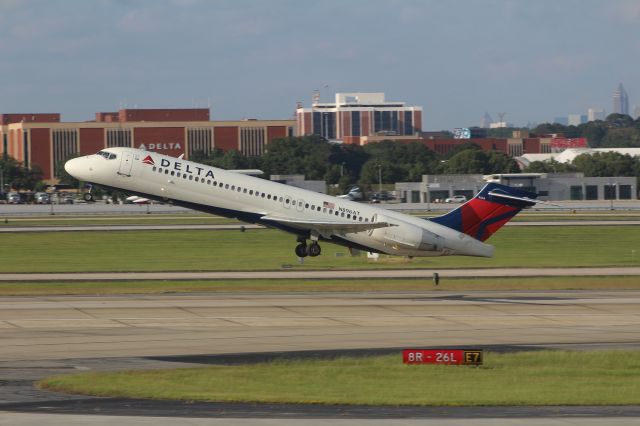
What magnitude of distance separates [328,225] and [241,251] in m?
26.0

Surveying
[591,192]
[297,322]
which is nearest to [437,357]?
[297,322]

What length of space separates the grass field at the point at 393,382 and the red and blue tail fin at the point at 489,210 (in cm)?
2122

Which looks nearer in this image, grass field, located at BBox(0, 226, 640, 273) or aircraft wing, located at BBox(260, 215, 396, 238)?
aircraft wing, located at BBox(260, 215, 396, 238)

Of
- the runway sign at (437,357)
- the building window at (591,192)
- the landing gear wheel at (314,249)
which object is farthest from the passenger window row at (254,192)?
the building window at (591,192)

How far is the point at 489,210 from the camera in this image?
2313 inches

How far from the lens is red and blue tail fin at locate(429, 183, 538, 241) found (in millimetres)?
57875

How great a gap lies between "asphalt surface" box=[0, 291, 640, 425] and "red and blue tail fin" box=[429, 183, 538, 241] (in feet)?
11.8

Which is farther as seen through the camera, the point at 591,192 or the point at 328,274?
the point at 591,192

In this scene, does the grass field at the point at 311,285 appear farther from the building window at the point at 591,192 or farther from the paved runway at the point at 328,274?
the building window at the point at 591,192

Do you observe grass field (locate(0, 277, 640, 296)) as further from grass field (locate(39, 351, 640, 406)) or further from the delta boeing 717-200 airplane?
grass field (locate(39, 351, 640, 406))

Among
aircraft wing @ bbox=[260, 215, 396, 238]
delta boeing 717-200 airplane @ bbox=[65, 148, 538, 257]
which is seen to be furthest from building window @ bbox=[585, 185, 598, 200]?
aircraft wing @ bbox=[260, 215, 396, 238]

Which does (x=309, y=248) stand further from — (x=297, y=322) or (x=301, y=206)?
(x=297, y=322)

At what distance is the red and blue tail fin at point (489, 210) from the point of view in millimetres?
57875

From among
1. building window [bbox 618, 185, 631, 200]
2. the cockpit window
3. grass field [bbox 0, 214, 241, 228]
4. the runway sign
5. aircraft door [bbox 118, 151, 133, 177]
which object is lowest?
the runway sign
